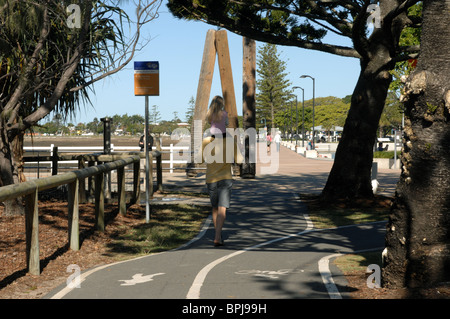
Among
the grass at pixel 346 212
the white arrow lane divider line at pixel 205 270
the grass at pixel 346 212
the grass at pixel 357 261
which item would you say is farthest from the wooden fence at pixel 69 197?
the grass at pixel 346 212

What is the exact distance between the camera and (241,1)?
15.8 m

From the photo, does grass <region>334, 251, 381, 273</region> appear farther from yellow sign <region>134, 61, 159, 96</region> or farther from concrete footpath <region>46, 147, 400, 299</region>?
yellow sign <region>134, 61, 159, 96</region>

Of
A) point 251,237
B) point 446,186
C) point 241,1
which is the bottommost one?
point 251,237

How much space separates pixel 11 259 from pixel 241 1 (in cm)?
1036

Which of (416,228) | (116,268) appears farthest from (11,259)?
(416,228)

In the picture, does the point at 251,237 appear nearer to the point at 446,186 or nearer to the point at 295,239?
the point at 295,239

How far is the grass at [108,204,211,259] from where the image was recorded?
8.85 meters

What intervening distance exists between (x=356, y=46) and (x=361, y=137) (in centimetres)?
200

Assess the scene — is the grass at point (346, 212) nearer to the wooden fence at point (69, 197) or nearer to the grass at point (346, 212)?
the grass at point (346, 212)

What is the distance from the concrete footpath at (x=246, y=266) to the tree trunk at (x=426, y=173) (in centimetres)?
69

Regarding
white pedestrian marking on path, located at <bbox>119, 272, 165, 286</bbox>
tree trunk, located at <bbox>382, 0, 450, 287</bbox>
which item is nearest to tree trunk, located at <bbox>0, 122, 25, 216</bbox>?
white pedestrian marking on path, located at <bbox>119, 272, 165, 286</bbox>

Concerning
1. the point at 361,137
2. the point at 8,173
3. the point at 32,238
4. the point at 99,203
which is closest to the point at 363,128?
the point at 361,137

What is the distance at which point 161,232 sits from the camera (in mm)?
10148

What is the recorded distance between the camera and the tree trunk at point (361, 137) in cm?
1391
